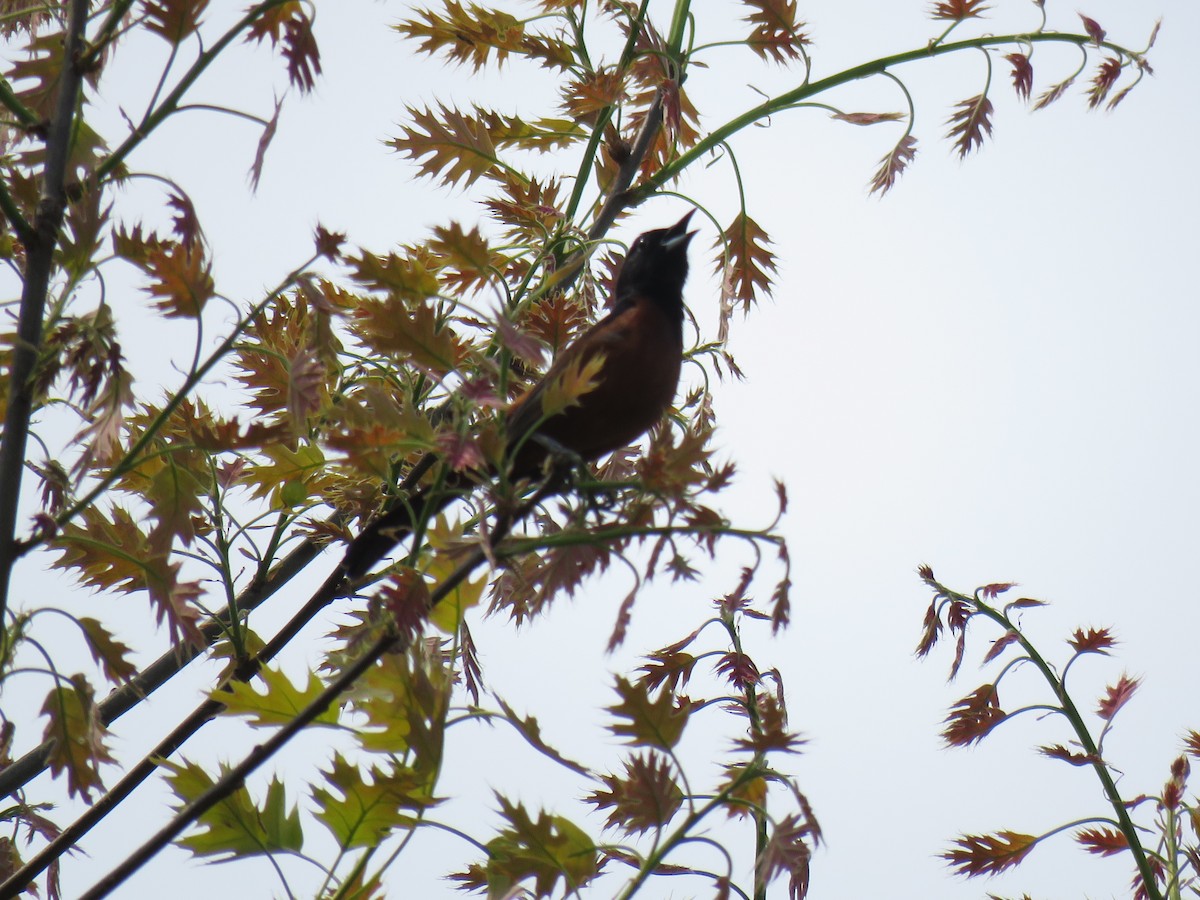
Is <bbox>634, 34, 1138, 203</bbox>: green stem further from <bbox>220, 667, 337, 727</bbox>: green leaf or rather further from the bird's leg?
<bbox>220, 667, 337, 727</bbox>: green leaf

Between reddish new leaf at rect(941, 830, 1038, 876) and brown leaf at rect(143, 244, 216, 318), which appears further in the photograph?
reddish new leaf at rect(941, 830, 1038, 876)

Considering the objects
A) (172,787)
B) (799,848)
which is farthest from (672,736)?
(172,787)

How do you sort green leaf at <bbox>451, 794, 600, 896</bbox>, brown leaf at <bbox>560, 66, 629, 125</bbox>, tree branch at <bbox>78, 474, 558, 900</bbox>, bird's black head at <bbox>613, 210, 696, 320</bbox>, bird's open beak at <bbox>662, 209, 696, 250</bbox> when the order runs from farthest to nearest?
bird's open beak at <bbox>662, 209, 696, 250</bbox>, bird's black head at <bbox>613, 210, 696, 320</bbox>, brown leaf at <bbox>560, 66, 629, 125</bbox>, green leaf at <bbox>451, 794, 600, 896</bbox>, tree branch at <bbox>78, 474, 558, 900</bbox>

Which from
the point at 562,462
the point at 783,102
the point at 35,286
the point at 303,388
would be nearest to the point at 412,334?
the point at 303,388

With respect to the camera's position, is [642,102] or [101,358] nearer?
[101,358]

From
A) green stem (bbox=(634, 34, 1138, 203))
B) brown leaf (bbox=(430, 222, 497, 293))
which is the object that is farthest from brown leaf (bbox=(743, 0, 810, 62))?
brown leaf (bbox=(430, 222, 497, 293))

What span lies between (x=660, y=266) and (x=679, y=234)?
6.5 inches

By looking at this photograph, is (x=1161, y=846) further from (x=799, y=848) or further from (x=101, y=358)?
(x=101, y=358)

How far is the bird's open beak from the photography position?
3.42 metres

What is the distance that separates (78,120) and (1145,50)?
2.57 m

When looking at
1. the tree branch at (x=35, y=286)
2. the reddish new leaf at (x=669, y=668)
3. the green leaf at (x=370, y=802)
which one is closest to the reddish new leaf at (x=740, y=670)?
the reddish new leaf at (x=669, y=668)

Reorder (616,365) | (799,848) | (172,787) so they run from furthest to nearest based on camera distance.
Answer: (616,365) < (172,787) < (799,848)

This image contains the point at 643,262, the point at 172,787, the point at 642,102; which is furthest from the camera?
the point at 643,262

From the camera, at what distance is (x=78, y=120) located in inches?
64.1
